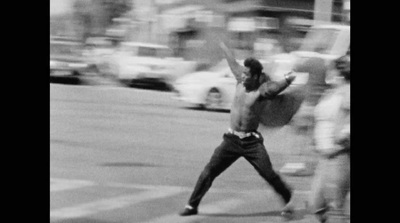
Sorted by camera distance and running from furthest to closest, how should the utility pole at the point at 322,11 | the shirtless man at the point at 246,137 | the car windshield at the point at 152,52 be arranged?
the car windshield at the point at 152,52 → the shirtless man at the point at 246,137 → the utility pole at the point at 322,11

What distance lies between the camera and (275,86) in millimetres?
5727

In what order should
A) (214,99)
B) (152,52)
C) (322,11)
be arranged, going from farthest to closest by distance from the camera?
1. (214,99)
2. (152,52)
3. (322,11)

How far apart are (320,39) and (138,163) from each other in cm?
195

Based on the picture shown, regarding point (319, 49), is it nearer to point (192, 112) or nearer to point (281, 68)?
point (281, 68)

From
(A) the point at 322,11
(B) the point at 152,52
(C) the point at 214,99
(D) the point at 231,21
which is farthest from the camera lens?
(C) the point at 214,99

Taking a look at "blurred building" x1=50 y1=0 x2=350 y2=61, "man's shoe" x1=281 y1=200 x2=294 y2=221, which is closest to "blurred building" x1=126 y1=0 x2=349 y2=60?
"blurred building" x1=50 y1=0 x2=350 y2=61

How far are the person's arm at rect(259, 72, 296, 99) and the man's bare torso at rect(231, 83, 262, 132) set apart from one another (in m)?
0.08

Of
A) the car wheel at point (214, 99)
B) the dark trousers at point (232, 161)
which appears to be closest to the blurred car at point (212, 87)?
the car wheel at point (214, 99)

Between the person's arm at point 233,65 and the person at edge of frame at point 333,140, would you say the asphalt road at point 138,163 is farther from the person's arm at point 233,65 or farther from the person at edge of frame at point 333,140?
the person's arm at point 233,65

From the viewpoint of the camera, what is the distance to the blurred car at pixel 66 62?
580 centimetres

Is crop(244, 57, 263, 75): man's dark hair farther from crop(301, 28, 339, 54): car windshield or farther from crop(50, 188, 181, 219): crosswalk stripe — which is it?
crop(50, 188, 181, 219): crosswalk stripe

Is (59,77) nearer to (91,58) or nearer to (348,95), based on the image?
(91,58)

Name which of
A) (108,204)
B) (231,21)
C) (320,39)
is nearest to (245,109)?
(231,21)
